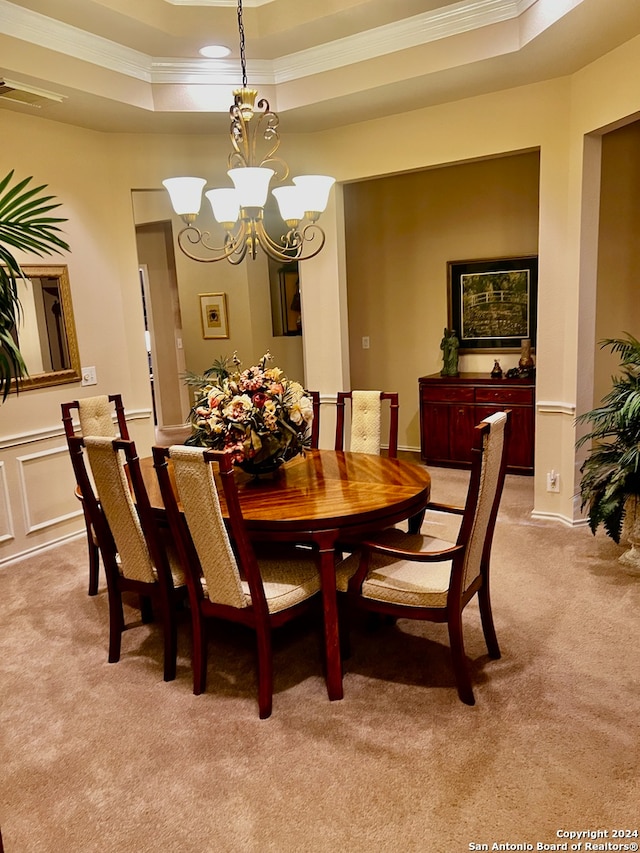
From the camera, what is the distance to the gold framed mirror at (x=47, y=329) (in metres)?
4.01

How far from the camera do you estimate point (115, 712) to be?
8.00 ft

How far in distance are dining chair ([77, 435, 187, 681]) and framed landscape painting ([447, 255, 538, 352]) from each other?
3.85 m

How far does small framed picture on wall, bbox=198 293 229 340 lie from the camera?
6.55 m

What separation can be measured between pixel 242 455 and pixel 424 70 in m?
2.59

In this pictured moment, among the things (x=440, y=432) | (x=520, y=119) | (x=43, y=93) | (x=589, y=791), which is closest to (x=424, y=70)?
(x=520, y=119)

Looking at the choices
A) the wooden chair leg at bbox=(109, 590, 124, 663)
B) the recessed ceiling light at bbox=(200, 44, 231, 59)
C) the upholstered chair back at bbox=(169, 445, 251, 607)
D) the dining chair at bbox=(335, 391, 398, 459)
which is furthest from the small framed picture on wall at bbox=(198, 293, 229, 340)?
the upholstered chair back at bbox=(169, 445, 251, 607)

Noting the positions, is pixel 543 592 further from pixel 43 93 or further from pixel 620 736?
pixel 43 93

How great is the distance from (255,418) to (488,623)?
1329mm

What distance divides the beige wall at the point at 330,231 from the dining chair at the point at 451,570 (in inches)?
75.3

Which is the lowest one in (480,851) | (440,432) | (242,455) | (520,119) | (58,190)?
(480,851)

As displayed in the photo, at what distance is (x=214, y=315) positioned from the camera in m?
6.64

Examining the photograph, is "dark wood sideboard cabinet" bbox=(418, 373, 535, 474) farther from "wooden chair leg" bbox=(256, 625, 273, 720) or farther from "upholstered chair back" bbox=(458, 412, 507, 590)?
"wooden chair leg" bbox=(256, 625, 273, 720)

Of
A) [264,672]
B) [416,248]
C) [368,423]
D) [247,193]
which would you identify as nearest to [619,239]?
[416,248]

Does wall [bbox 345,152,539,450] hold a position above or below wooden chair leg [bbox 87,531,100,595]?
above
